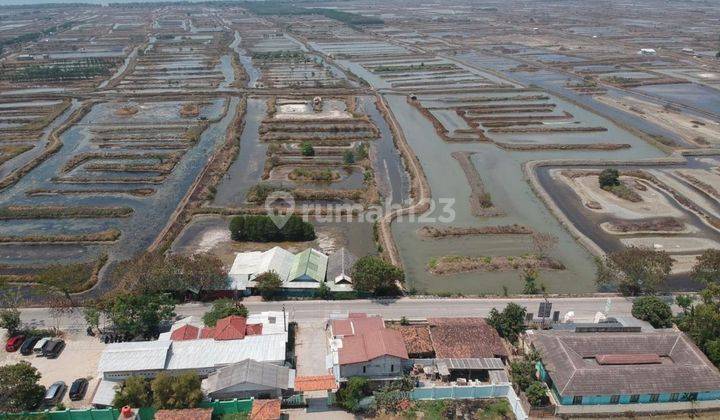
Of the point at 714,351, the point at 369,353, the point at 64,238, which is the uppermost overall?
the point at 369,353

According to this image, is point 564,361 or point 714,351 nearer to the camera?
point 564,361

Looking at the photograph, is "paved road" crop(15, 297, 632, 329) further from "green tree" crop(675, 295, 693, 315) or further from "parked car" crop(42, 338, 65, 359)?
"green tree" crop(675, 295, 693, 315)

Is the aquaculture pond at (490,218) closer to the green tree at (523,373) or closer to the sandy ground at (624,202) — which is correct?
the sandy ground at (624,202)

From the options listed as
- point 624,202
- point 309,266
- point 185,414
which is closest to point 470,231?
point 309,266

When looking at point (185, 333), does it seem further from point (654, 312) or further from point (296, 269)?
point (654, 312)

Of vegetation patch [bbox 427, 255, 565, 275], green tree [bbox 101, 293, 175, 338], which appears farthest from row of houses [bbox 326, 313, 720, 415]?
green tree [bbox 101, 293, 175, 338]

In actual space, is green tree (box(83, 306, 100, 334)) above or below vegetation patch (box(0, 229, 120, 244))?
above

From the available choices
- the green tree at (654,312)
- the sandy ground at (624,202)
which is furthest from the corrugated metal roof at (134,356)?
the sandy ground at (624,202)
